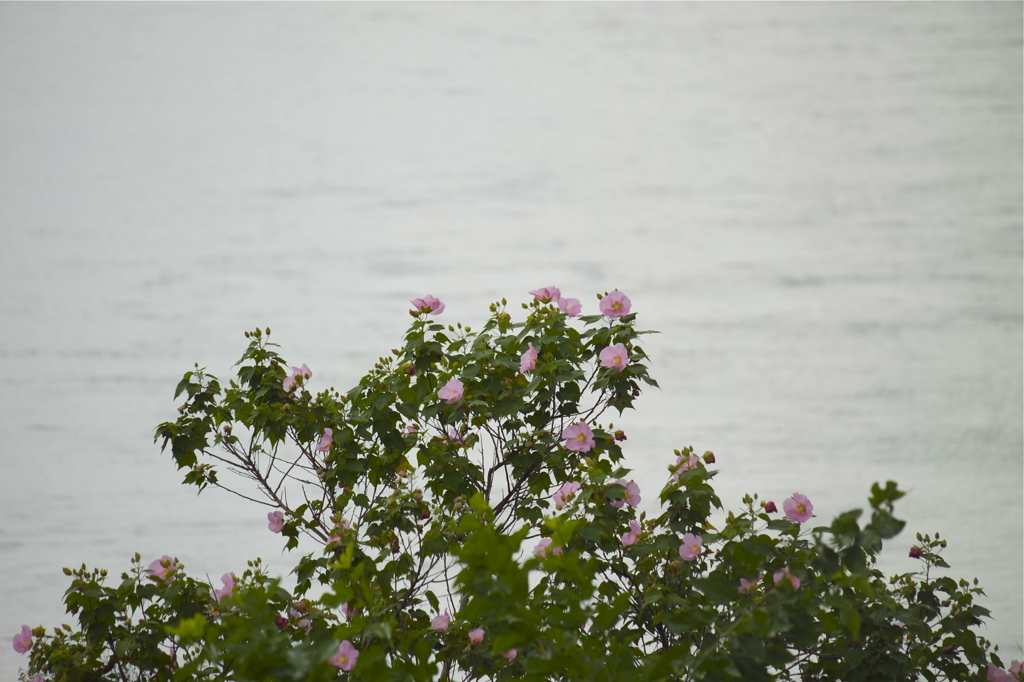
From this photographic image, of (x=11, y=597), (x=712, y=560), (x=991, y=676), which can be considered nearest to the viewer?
(x=712, y=560)

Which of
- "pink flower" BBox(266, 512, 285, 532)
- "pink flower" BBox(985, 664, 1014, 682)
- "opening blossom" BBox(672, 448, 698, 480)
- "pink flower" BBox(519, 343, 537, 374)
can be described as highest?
"pink flower" BBox(519, 343, 537, 374)

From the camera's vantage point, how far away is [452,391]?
4.83 feet

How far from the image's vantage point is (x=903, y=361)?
3.59 metres

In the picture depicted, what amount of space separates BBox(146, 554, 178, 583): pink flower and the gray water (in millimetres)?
1942

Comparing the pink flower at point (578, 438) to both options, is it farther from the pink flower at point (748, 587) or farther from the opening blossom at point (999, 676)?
the opening blossom at point (999, 676)

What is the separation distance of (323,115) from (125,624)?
2651 millimetres

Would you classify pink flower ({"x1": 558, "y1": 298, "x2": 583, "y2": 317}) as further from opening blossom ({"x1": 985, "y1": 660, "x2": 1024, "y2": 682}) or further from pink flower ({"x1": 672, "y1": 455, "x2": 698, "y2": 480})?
opening blossom ({"x1": 985, "y1": 660, "x2": 1024, "y2": 682})

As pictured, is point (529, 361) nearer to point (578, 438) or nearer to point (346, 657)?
point (578, 438)

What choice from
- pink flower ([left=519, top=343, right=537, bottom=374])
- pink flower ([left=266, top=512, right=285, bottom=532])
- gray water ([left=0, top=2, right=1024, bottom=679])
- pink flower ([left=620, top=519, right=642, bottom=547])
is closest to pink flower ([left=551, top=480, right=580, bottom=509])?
pink flower ([left=620, top=519, right=642, bottom=547])

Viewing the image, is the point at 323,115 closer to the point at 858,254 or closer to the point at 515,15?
the point at 515,15

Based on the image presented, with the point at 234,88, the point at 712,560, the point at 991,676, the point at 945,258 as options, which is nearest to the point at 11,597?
the point at 234,88

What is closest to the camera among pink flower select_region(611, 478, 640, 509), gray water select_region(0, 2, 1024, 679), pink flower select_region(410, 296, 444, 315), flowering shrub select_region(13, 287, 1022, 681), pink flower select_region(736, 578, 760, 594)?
pink flower select_region(736, 578, 760, 594)

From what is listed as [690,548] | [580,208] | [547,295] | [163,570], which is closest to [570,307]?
[547,295]

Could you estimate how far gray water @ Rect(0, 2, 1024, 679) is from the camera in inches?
136
